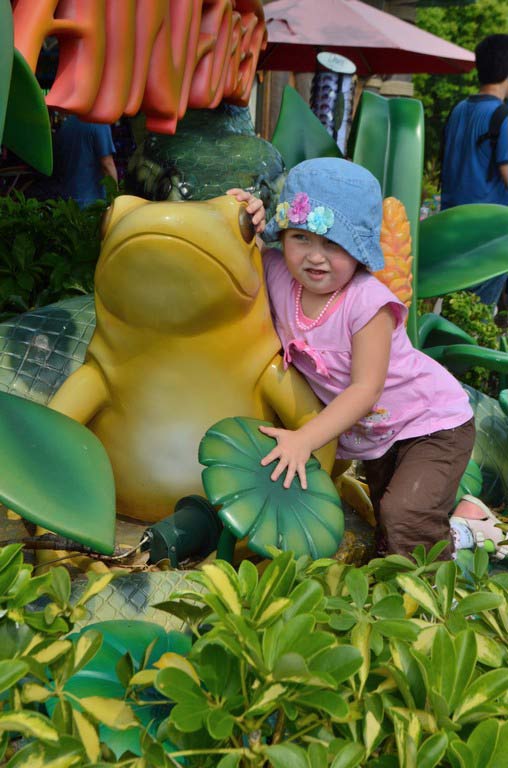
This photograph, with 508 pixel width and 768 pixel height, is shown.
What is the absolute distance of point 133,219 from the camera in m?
1.38

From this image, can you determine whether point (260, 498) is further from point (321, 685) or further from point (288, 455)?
point (321, 685)

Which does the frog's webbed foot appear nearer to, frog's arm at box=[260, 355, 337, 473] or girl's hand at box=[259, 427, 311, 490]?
frog's arm at box=[260, 355, 337, 473]

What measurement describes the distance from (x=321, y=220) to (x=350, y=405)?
1.08 ft

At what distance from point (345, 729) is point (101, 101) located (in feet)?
5.44

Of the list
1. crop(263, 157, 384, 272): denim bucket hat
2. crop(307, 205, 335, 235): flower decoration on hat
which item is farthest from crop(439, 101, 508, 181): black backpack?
crop(307, 205, 335, 235): flower decoration on hat

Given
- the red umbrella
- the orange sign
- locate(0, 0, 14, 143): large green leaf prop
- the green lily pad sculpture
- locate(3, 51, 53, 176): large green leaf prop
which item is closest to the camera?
locate(0, 0, 14, 143): large green leaf prop

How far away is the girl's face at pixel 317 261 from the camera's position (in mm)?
1491

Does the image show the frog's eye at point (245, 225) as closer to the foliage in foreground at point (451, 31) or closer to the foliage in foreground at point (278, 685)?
the foliage in foreground at point (278, 685)

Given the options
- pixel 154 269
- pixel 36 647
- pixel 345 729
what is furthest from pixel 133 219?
pixel 345 729

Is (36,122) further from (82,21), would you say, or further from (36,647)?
(82,21)

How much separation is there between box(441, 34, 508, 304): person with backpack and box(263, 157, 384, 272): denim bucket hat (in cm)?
255

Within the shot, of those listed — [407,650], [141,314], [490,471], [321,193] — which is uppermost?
[321,193]

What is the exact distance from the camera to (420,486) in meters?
1.67

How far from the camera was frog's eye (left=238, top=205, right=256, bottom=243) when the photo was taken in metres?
1.47
